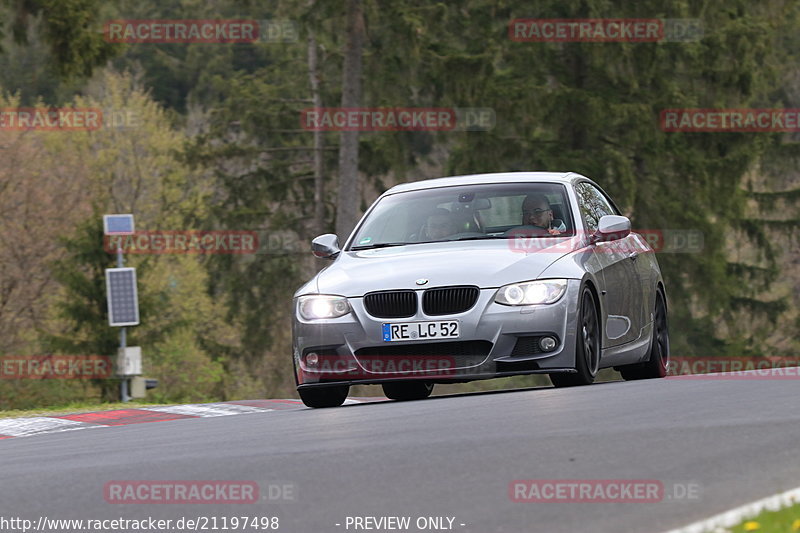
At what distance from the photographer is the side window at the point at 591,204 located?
12.9m

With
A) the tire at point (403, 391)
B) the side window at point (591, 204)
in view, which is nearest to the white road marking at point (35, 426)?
the tire at point (403, 391)

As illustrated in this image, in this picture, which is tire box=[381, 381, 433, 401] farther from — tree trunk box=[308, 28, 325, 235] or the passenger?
tree trunk box=[308, 28, 325, 235]

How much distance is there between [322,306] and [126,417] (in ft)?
8.58

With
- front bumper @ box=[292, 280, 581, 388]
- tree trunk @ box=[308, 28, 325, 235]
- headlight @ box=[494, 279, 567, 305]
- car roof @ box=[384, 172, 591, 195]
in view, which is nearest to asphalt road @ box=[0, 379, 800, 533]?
front bumper @ box=[292, 280, 581, 388]

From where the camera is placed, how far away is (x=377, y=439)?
8.38 meters

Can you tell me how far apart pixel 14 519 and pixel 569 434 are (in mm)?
2946

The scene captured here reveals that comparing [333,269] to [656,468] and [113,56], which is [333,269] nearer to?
[656,468]

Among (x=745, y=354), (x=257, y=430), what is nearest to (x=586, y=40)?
(x=745, y=354)

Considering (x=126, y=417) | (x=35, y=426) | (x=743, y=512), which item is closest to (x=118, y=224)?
(x=126, y=417)

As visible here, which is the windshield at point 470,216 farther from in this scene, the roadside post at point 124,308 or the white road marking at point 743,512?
the roadside post at point 124,308

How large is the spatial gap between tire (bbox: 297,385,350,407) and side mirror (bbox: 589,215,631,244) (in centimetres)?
239

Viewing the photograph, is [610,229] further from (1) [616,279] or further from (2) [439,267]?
(2) [439,267]

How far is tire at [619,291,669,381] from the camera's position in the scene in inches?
550

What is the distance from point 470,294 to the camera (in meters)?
11.0
